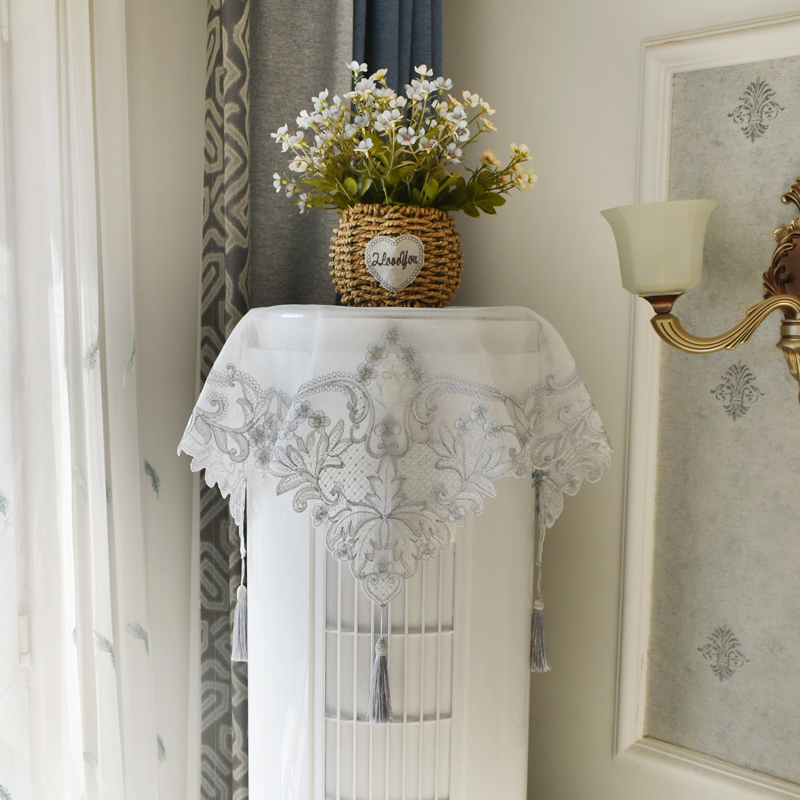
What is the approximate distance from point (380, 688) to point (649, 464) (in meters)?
0.64

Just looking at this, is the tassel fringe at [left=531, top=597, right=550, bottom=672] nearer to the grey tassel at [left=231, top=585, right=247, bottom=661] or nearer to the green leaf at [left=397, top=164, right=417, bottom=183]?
the grey tassel at [left=231, top=585, right=247, bottom=661]

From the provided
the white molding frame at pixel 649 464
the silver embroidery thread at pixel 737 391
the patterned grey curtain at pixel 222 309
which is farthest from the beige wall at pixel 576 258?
the patterned grey curtain at pixel 222 309

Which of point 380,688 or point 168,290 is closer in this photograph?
point 380,688

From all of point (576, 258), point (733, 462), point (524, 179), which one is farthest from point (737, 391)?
point (524, 179)

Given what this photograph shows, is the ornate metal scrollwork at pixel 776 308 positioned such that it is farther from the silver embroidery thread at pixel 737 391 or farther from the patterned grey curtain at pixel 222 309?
the patterned grey curtain at pixel 222 309

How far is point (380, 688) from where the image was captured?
95 cm

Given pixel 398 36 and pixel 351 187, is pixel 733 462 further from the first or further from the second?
pixel 398 36

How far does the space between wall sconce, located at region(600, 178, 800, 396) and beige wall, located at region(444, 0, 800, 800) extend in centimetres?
21

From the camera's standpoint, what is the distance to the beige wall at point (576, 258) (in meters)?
1.29

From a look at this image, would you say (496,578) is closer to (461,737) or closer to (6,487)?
(461,737)

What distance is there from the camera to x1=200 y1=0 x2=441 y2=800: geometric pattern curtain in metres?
1.18

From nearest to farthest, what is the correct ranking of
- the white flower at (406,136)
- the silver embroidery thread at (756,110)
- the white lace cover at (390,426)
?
1. the white lace cover at (390,426)
2. the white flower at (406,136)
3. the silver embroidery thread at (756,110)

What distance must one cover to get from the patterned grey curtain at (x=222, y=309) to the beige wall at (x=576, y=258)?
1.73ft

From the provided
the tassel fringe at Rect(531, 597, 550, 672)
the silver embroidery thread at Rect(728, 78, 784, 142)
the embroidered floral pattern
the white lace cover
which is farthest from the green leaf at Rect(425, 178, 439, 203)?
the embroidered floral pattern
